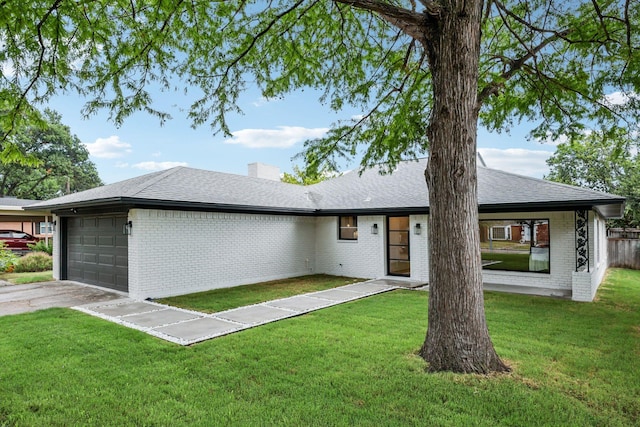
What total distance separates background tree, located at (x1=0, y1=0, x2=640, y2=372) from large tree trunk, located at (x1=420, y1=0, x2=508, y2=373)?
0.05ft

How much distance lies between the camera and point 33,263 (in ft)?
49.0

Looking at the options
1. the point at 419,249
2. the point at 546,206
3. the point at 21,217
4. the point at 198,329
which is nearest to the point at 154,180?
the point at 198,329

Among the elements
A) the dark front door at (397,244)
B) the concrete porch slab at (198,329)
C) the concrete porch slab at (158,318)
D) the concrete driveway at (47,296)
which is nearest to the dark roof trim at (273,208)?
the dark front door at (397,244)

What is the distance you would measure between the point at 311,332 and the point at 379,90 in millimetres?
5080

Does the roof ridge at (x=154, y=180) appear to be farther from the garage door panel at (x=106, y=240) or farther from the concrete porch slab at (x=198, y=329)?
the concrete porch slab at (x=198, y=329)

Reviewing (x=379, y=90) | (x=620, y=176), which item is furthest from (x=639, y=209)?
(x=379, y=90)

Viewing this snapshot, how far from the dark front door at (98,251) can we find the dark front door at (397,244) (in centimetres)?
793

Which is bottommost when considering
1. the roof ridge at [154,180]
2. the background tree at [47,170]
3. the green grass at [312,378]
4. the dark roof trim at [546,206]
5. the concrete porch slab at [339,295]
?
the concrete porch slab at [339,295]

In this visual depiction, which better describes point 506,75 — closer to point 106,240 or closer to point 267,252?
point 267,252

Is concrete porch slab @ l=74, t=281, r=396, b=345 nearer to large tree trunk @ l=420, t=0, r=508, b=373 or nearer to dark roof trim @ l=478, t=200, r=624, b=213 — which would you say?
large tree trunk @ l=420, t=0, r=508, b=373

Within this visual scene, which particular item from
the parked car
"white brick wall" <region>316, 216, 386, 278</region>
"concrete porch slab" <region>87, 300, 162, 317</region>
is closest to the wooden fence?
"white brick wall" <region>316, 216, 386, 278</region>

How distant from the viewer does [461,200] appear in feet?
14.2

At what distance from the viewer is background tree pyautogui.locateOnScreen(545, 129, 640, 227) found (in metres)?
19.8

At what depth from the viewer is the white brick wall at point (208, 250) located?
903 centimetres
